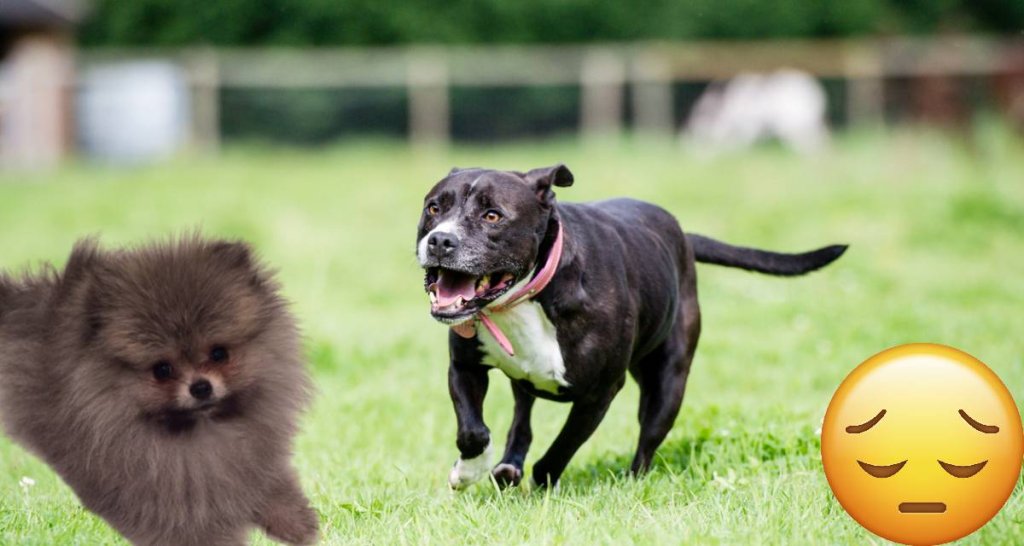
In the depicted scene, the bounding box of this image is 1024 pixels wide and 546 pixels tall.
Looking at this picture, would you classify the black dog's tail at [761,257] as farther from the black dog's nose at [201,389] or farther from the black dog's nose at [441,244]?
the black dog's nose at [201,389]

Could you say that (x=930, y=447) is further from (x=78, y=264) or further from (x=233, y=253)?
(x=78, y=264)

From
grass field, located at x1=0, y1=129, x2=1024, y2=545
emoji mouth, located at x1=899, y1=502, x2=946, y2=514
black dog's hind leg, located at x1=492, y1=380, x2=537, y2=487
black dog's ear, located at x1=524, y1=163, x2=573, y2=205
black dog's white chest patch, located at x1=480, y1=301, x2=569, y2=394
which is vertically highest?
black dog's ear, located at x1=524, y1=163, x2=573, y2=205

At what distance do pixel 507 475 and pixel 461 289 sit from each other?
1005mm

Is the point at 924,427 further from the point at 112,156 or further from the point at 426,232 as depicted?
the point at 112,156

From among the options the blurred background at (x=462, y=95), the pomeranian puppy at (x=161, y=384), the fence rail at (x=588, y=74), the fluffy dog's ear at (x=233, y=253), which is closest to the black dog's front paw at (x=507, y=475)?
the pomeranian puppy at (x=161, y=384)

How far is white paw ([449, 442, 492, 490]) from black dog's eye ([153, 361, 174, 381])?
138 centimetres

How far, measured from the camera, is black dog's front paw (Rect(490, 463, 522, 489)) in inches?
204

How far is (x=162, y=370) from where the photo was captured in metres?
3.93

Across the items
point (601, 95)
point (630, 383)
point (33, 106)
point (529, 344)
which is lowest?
point (630, 383)

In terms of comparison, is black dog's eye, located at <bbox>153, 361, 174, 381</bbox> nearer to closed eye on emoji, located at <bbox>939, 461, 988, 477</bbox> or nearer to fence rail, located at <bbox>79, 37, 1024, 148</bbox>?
closed eye on emoji, located at <bbox>939, 461, 988, 477</bbox>

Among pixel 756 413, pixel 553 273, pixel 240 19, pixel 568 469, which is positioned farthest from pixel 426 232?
pixel 240 19

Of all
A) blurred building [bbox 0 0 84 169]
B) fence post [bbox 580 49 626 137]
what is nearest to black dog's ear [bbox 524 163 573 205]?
fence post [bbox 580 49 626 137]

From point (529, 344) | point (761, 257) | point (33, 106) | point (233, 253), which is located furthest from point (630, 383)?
point (33, 106)

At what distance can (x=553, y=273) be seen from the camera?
15.4 feet
